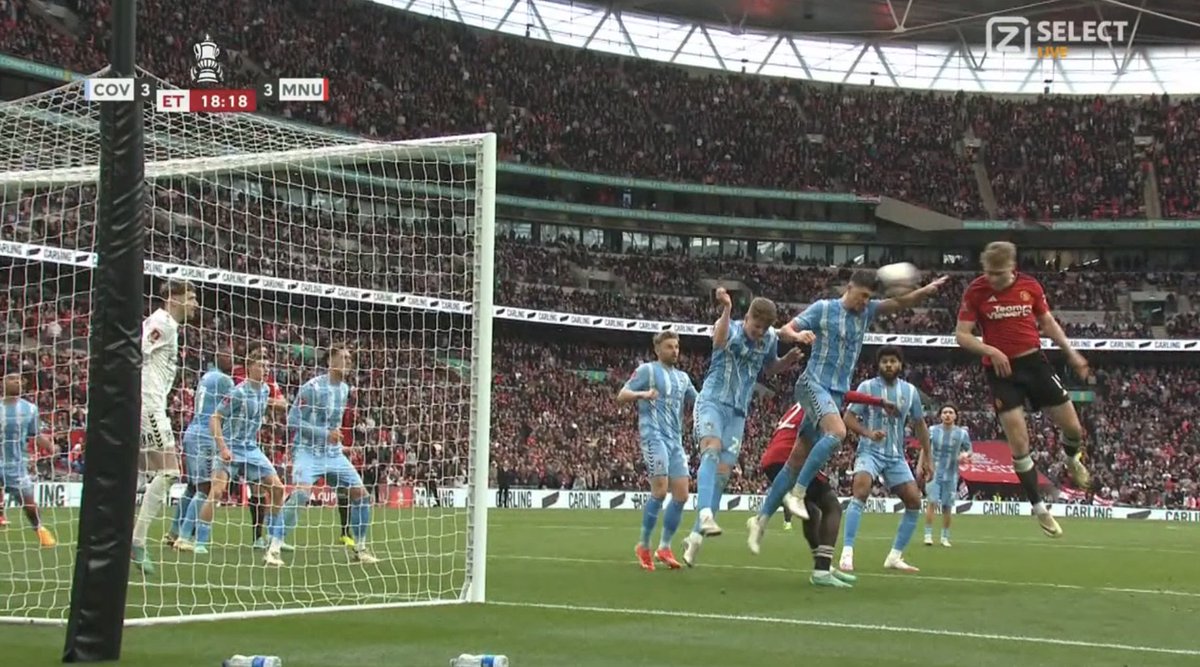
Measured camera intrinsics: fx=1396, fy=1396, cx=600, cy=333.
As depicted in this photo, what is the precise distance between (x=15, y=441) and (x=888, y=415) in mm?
9726

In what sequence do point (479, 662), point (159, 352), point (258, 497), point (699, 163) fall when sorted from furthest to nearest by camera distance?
1. point (699, 163)
2. point (258, 497)
3. point (159, 352)
4. point (479, 662)

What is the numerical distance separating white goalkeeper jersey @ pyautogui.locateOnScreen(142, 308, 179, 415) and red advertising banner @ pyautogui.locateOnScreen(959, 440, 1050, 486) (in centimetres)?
3968

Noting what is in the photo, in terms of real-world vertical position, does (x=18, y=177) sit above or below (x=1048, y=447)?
above

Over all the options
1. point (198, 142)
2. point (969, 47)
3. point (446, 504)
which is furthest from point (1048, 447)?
point (198, 142)

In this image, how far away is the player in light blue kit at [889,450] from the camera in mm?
13914

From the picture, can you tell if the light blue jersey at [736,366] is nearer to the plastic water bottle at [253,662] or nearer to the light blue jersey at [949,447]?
the plastic water bottle at [253,662]

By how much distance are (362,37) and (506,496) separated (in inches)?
887

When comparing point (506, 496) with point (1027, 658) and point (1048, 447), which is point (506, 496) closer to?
point (1048, 447)

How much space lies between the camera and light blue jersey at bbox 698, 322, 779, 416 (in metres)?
13.5

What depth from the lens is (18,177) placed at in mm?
10609

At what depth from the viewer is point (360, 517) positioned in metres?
13.2

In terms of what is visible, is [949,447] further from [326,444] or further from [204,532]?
[204,532]

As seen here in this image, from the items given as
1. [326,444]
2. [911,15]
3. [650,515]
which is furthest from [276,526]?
[911,15]

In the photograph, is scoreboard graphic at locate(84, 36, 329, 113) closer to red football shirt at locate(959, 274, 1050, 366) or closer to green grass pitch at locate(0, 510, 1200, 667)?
green grass pitch at locate(0, 510, 1200, 667)
